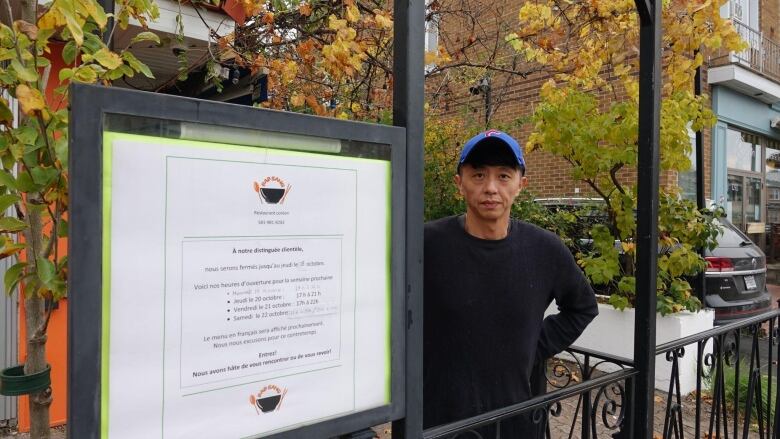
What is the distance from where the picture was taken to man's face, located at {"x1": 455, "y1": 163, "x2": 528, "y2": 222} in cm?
182

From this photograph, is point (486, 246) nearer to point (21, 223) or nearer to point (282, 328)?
point (282, 328)

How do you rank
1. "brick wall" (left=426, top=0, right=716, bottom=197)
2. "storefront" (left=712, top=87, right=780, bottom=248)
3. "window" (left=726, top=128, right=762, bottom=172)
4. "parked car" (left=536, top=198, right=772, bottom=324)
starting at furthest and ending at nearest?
"window" (left=726, top=128, right=762, bottom=172), "storefront" (left=712, top=87, right=780, bottom=248), "brick wall" (left=426, top=0, right=716, bottom=197), "parked car" (left=536, top=198, right=772, bottom=324)

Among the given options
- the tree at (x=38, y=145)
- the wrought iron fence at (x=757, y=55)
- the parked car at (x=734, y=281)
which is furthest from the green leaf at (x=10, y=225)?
the wrought iron fence at (x=757, y=55)

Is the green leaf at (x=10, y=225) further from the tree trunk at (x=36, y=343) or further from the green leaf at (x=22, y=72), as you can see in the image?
the green leaf at (x=22, y=72)

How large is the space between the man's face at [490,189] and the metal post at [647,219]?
51 cm

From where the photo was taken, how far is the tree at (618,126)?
4.09m

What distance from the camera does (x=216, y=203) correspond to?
3.06ft

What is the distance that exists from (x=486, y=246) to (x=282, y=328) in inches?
41.1

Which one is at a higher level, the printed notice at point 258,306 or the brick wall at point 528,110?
the brick wall at point 528,110

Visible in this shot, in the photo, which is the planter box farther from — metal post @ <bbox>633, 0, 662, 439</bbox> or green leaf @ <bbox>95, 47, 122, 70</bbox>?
green leaf @ <bbox>95, 47, 122, 70</bbox>

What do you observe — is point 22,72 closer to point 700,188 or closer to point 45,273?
point 45,273

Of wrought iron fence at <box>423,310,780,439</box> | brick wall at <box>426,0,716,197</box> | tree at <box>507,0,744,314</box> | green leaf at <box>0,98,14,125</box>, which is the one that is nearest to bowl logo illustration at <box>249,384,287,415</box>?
wrought iron fence at <box>423,310,780,439</box>

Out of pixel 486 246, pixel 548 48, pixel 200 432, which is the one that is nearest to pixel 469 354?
pixel 486 246

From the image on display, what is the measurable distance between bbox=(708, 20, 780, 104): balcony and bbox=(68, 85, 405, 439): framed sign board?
10.8 m
